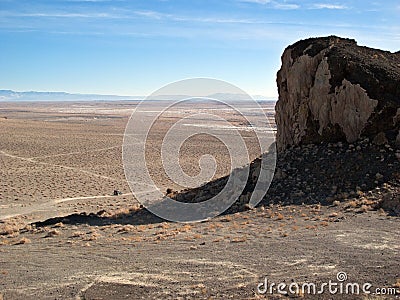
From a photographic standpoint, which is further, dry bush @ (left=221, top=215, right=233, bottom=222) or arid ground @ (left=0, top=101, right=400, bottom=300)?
dry bush @ (left=221, top=215, right=233, bottom=222)

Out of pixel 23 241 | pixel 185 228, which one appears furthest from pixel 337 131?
pixel 23 241

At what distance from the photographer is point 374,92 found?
19281 mm

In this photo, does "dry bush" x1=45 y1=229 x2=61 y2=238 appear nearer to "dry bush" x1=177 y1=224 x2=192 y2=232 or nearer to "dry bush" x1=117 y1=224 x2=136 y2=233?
"dry bush" x1=117 y1=224 x2=136 y2=233

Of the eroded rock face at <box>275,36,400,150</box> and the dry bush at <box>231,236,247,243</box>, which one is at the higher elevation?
the eroded rock face at <box>275,36,400,150</box>

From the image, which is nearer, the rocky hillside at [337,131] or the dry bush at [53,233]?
the dry bush at [53,233]

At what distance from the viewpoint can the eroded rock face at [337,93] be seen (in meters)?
19.2

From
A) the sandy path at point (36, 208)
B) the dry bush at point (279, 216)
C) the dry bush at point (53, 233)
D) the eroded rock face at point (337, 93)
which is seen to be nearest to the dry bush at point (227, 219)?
the dry bush at point (279, 216)

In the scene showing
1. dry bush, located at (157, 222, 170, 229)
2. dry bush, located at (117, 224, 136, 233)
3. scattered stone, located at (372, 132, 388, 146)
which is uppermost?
scattered stone, located at (372, 132, 388, 146)

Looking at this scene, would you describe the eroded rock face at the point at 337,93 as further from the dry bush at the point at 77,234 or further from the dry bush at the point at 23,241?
the dry bush at the point at 23,241

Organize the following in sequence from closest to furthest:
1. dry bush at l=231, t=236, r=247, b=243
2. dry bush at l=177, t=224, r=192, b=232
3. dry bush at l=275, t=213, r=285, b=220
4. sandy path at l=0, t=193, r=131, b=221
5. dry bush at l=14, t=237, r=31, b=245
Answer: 1. dry bush at l=231, t=236, r=247, b=243
2. dry bush at l=14, t=237, r=31, b=245
3. dry bush at l=177, t=224, r=192, b=232
4. dry bush at l=275, t=213, r=285, b=220
5. sandy path at l=0, t=193, r=131, b=221

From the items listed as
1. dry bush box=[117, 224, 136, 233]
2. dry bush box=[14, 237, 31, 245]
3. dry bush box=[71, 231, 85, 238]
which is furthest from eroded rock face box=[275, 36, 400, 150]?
dry bush box=[14, 237, 31, 245]

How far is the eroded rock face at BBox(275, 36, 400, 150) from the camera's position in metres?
19.2

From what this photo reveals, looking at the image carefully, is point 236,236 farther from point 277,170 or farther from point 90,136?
point 90,136

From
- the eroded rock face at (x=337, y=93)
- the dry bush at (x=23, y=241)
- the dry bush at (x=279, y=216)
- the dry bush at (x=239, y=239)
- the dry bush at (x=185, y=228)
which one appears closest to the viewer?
the dry bush at (x=239, y=239)
